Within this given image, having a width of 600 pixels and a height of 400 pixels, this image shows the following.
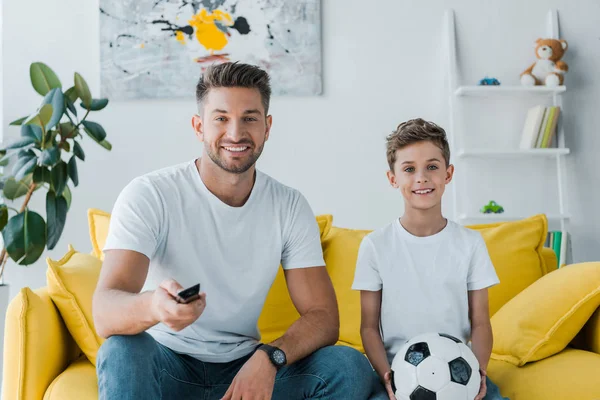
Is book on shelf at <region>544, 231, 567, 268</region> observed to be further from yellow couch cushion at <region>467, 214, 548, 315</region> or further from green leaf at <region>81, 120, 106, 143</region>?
green leaf at <region>81, 120, 106, 143</region>

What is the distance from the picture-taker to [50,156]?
8.75ft

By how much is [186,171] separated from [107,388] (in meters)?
0.66

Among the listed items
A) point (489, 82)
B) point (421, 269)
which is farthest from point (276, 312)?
point (489, 82)

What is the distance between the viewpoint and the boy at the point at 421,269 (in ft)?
5.64

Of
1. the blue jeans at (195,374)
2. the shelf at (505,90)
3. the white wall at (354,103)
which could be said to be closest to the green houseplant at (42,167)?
the white wall at (354,103)

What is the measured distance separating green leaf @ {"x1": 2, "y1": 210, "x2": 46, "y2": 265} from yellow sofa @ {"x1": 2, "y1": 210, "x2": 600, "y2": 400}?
58 cm

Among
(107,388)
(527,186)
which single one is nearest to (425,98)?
(527,186)

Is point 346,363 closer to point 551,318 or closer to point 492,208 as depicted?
point 551,318

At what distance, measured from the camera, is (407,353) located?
1481 millimetres

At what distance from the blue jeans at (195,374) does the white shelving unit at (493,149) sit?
181 cm

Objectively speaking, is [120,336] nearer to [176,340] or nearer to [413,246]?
[176,340]

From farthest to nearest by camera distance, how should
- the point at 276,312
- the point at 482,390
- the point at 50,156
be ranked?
1. the point at 50,156
2. the point at 276,312
3. the point at 482,390

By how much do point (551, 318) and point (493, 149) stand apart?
60.9 inches

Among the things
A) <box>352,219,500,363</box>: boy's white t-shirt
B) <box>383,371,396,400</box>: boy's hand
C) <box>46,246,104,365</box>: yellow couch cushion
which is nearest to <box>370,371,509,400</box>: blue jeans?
<box>383,371,396,400</box>: boy's hand
